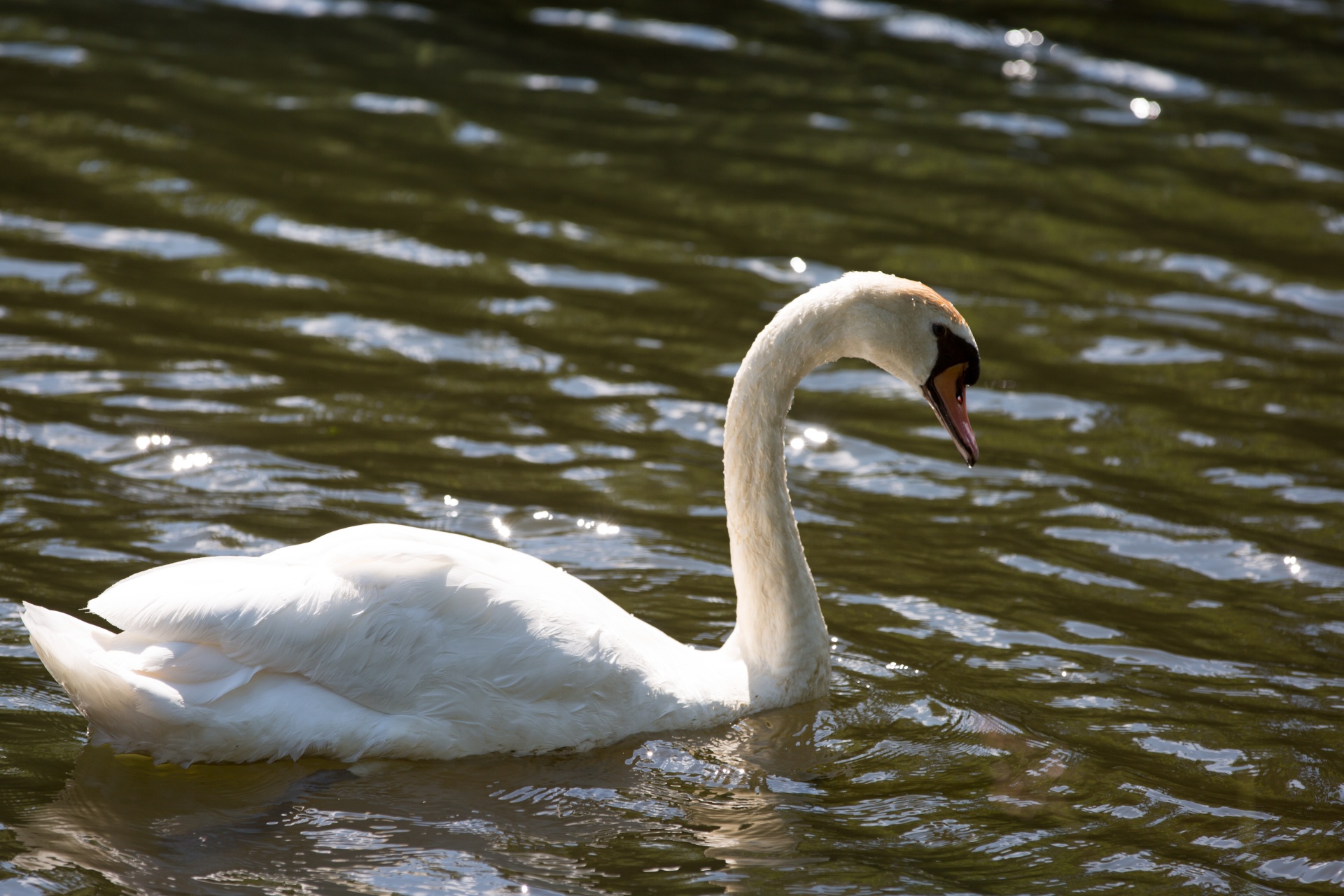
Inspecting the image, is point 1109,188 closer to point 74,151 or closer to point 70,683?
point 74,151

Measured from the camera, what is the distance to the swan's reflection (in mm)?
4383

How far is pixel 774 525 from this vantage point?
5.58m

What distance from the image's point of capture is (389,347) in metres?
8.80

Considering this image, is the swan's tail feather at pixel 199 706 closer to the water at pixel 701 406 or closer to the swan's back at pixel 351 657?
the swan's back at pixel 351 657

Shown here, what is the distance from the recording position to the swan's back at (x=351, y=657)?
4.71 m

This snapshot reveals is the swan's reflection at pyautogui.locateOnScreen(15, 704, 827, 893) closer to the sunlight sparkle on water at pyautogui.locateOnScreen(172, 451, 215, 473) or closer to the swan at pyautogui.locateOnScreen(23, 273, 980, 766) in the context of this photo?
the swan at pyautogui.locateOnScreen(23, 273, 980, 766)

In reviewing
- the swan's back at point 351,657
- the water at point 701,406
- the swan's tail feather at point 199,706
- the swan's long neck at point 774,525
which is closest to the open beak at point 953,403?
the swan's long neck at point 774,525

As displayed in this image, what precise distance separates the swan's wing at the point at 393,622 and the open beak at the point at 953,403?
148cm

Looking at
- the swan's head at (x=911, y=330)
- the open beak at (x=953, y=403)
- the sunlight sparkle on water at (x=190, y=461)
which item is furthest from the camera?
the sunlight sparkle on water at (x=190, y=461)

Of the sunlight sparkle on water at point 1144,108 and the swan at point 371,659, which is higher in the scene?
the sunlight sparkle on water at point 1144,108

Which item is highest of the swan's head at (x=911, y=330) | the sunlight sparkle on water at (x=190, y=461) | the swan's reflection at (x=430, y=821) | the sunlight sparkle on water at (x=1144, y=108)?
the sunlight sparkle on water at (x=1144, y=108)

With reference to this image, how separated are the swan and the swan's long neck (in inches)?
8.6

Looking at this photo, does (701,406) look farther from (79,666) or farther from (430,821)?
(79,666)

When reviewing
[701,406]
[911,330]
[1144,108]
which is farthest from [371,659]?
[1144,108]
